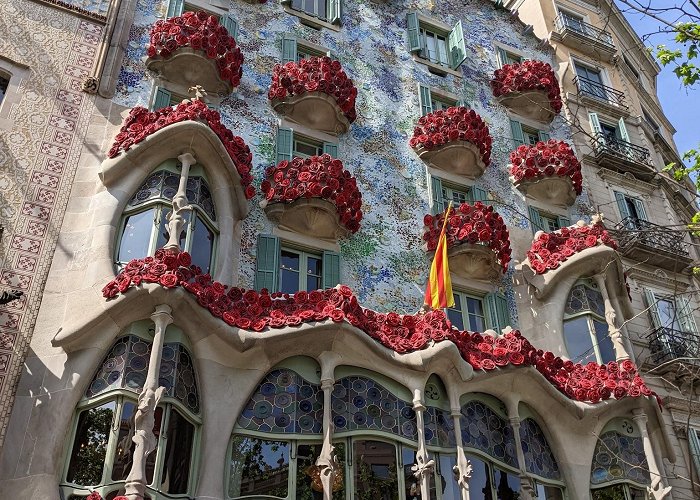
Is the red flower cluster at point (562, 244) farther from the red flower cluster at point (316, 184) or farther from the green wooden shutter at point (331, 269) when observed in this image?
the green wooden shutter at point (331, 269)

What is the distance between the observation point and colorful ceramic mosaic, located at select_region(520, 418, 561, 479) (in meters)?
13.5

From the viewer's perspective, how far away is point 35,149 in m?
13.6

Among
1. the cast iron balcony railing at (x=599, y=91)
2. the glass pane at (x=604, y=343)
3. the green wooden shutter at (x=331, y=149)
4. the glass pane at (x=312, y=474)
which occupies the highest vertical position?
the cast iron balcony railing at (x=599, y=91)

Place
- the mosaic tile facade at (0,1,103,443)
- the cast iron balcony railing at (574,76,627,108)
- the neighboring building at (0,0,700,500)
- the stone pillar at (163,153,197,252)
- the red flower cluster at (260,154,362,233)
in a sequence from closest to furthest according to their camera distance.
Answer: the neighboring building at (0,0,700,500) < the mosaic tile facade at (0,1,103,443) < the stone pillar at (163,153,197,252) < the red flower cluster at (260,154,362,233) < the cast iron balcony railing at (574,76,627,108)

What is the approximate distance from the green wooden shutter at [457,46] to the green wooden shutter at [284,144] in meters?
6.88

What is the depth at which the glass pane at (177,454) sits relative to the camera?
10.5 m

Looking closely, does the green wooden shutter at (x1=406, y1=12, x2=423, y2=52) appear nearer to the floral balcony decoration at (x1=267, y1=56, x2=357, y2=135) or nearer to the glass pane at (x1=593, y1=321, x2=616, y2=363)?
the floral balcony decoration at (x1=267, y1=56, x2=357, y2=135)

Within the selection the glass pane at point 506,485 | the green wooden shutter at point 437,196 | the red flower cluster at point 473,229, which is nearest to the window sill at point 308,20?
the green wooden shutter at point 437,196

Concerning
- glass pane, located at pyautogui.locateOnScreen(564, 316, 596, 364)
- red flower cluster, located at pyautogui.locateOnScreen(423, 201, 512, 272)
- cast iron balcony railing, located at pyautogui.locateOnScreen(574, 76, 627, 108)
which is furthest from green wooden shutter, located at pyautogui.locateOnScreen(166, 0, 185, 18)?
cast iron balcony railing, located at pyautogui.locateOnScreen(574, 76, 627, 108)

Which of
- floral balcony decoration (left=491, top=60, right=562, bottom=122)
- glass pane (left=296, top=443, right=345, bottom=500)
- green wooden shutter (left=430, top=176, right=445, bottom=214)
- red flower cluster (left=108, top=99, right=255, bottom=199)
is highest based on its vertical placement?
floral balcony decoration (left=491, top=60, right=562, bottom=122)

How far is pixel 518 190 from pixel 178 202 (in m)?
10.1

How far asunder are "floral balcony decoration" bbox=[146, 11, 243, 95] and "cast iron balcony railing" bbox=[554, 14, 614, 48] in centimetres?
1361

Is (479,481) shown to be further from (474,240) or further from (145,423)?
(145,423)

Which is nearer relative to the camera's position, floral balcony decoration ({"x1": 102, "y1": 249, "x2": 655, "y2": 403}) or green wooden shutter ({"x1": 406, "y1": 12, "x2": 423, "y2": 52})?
floral balcony decoration ({"x1": 102, "y1": 249, "x2": 655, "y2": 403})
